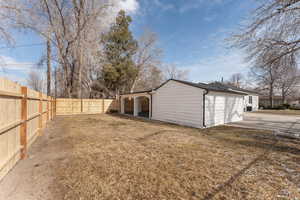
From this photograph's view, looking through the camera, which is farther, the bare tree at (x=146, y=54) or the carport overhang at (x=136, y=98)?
the bare tree at (x=146, y=54)

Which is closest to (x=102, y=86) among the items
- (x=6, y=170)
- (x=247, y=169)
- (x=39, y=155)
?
(x=39, y=155)

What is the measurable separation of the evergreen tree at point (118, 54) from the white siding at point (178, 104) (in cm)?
753

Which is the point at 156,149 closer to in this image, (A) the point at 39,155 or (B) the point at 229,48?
(A) the point at 39,155

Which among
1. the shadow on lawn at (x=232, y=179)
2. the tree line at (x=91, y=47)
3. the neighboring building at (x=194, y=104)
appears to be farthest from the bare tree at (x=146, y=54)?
the shadow on lawn at (x=232, y=179)

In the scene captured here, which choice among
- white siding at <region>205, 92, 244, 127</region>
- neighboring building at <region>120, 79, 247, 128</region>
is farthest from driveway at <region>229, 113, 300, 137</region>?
neighboring building at <region>120, 79, 247, 128</region>

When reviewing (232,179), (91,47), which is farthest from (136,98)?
(232,179)

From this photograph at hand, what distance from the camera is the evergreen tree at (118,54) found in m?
15.9

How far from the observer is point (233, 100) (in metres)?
9.23

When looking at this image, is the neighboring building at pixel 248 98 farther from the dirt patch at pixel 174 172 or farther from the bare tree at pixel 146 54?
the dirt patch at pixel 174 172

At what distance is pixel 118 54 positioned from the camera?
16.7m

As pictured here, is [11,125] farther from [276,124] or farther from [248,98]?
[248,98]

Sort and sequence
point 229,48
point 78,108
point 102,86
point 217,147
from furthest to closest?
point 102,86 < point 78,108 < point 229,48 < point 217,147

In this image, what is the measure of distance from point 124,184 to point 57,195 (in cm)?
99

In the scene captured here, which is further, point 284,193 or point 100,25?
point 100,25
